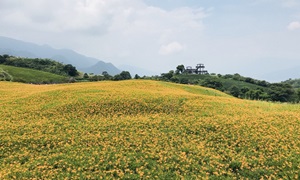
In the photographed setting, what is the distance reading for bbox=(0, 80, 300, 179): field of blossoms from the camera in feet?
35.9

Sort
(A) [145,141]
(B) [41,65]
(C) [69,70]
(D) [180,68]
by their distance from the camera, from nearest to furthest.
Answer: (A) [145,141]
(C) [69,70]
(B) [41,65]
(D) [180,68]

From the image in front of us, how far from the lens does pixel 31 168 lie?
36.8ft

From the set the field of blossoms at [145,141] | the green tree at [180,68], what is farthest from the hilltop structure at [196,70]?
the field of blossoms at [145,141]

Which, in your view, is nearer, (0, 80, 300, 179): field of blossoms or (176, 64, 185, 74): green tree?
(0, 80, 300, 179): field of blossoms

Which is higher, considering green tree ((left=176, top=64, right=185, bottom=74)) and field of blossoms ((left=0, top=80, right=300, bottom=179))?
green tree ((left=176, top=64, right=185, bottom=74))

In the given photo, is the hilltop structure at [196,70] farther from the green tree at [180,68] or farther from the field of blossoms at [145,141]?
the field of blossoms at [145,141]

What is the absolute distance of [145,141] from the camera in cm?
1391

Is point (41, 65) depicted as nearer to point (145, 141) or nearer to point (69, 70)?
point (69, 70)

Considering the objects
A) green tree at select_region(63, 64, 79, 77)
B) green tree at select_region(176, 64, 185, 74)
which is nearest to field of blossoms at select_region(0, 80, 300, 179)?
green tree at select_region(63, 64, 79, 77)

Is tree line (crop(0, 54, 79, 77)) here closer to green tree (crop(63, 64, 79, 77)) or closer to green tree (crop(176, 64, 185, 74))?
green tree (crop(63, 64, 79, 77))

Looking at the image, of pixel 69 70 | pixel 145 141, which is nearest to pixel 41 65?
pixel 69 70

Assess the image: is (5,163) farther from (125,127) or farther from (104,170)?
(125,127)

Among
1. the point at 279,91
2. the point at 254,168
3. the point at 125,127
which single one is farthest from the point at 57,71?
the point at 254,168

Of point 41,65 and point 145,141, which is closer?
point 145,141
